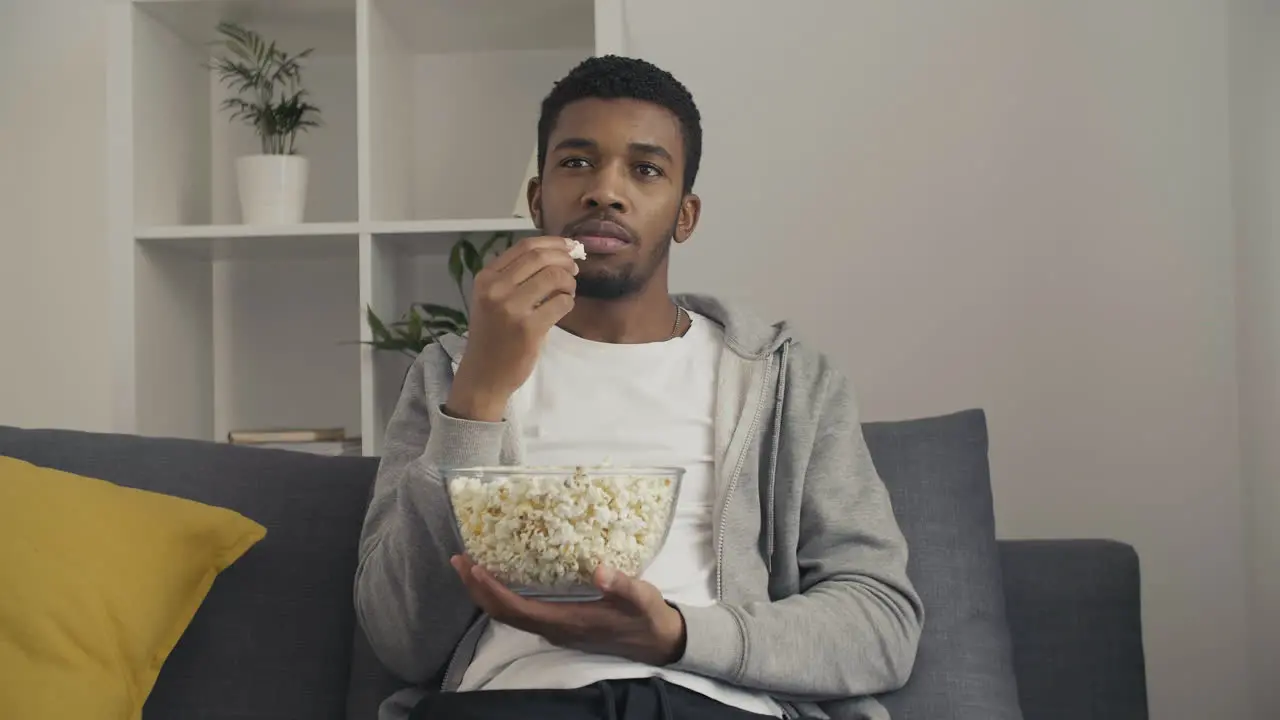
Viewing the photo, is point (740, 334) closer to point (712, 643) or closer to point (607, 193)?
point (607, 193)

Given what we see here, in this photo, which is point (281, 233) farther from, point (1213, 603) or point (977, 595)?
point (1213, 603)

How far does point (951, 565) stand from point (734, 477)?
11.2 inches

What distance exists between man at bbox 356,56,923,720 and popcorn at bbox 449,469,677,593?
0.03 m

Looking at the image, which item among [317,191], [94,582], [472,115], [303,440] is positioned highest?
[472,115]

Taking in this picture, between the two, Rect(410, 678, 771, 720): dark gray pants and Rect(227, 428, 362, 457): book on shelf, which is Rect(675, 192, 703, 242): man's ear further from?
Rect(227, 428, 362, 457): book on shelf

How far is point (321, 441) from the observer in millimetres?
2156

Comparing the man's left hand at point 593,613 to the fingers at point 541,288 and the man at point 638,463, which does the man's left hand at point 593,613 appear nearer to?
the man at point 638,463

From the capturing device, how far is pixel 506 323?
3.72ft

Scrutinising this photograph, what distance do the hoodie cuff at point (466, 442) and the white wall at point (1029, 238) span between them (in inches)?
47.5

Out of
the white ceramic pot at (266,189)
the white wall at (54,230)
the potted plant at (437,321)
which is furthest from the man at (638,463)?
the white wall at (54,230)

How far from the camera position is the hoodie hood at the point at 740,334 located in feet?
4.71

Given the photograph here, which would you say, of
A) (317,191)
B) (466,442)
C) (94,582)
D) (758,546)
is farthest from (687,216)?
(317,191)

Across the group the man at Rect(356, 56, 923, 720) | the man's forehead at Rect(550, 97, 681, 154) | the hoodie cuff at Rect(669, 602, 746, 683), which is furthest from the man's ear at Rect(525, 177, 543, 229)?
the hoodie cuff at Rect(669, 602, 746, 683)

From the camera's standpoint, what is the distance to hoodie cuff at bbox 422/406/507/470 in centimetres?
112
